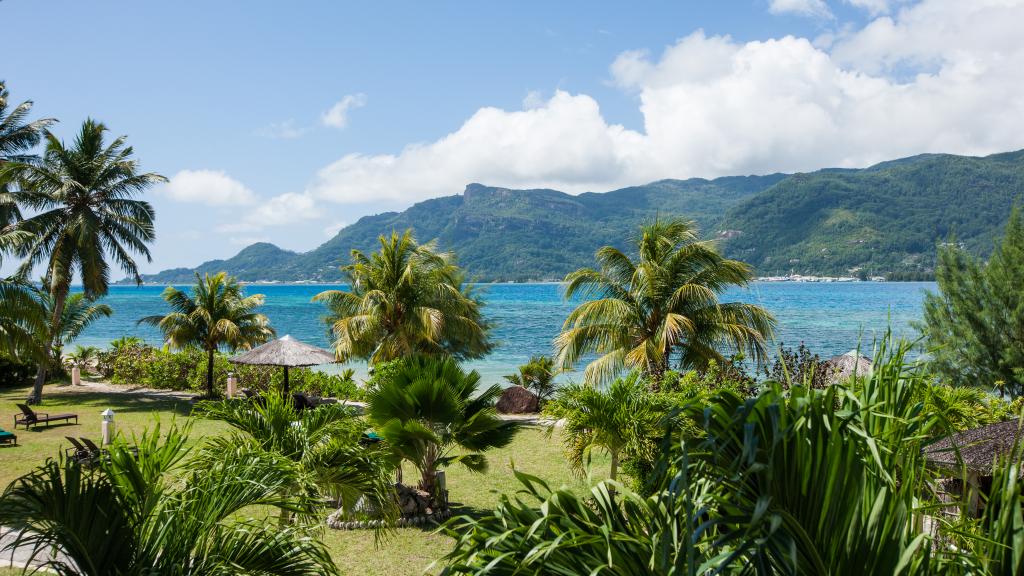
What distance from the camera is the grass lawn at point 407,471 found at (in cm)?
750

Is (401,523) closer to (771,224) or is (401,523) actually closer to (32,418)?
(32,418)

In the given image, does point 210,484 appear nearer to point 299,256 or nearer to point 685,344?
point 685,344

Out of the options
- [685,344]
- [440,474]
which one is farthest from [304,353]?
[685,344]

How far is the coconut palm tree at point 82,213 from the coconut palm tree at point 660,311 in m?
15.0

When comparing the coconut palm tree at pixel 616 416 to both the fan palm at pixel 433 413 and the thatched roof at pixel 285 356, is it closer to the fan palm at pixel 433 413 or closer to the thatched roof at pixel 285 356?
the fan palm at pixel 433 413

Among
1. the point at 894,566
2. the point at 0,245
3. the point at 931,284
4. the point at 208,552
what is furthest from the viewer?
the point at 931,284

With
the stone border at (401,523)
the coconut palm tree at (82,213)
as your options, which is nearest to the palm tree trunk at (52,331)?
the coconut palm tree at (82,213)

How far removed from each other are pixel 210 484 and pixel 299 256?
625ft

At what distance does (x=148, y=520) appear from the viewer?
12.4 feet

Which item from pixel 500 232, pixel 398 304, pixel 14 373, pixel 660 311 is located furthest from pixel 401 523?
pixel 500 232

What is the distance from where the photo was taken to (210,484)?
3.96m

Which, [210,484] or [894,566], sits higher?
[894,566]

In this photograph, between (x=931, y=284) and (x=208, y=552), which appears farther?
(x=931, y=284)

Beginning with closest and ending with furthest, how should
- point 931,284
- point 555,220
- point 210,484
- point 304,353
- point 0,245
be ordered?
point 210,484 < point 0,245 < point 304,353 < point 931,284 < point 555,220
